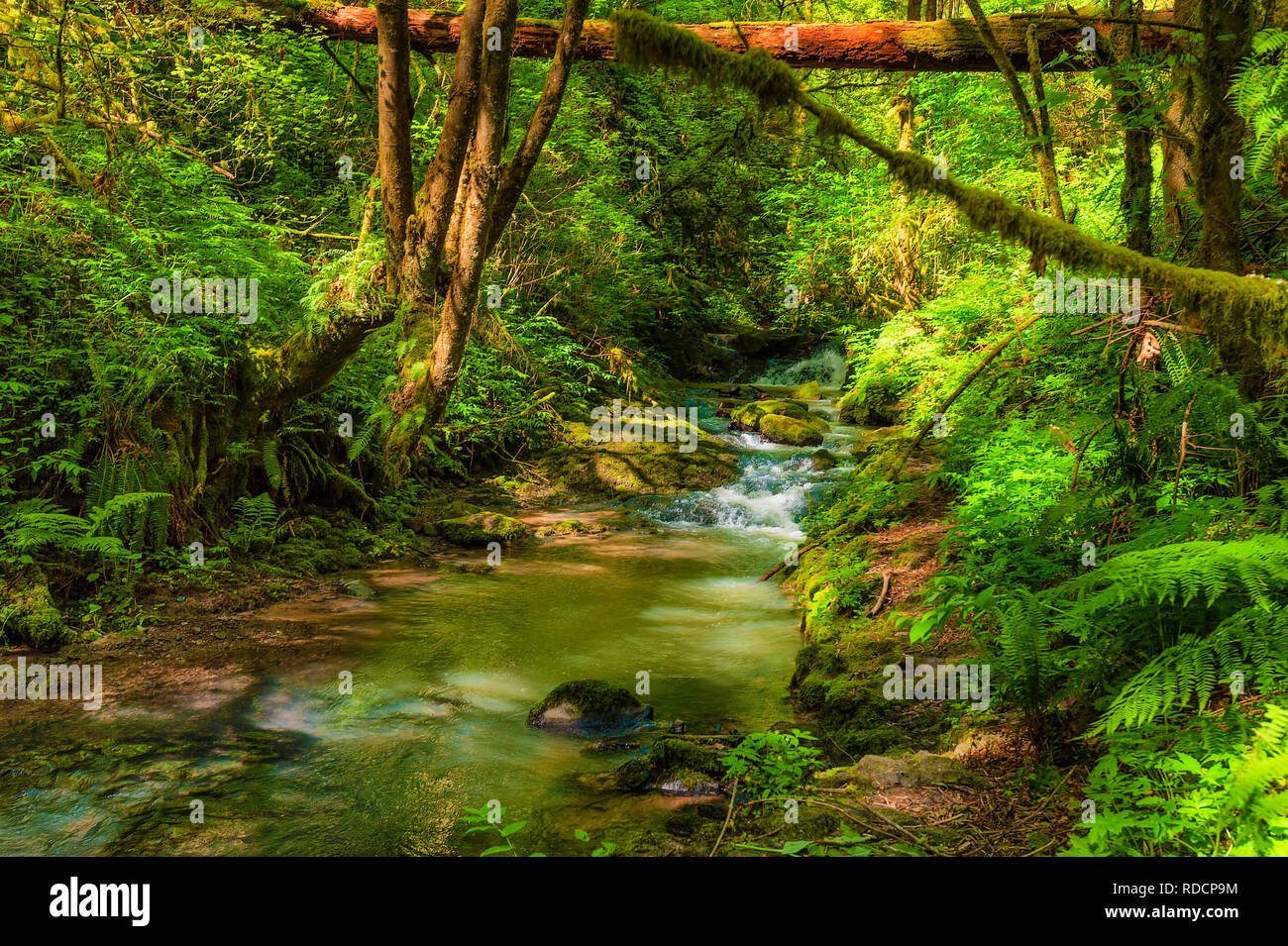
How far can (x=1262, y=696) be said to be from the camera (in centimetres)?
339

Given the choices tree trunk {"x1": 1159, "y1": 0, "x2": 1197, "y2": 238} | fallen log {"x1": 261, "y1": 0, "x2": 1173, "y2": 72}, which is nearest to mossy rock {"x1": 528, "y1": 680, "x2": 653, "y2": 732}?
tree trunk {"x1": 1159, "y1": 0, "x2": 1197, "y2": 238}

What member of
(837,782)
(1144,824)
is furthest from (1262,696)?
(837,782)

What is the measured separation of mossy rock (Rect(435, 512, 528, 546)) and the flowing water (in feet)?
4.33

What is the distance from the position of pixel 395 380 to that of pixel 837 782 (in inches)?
245

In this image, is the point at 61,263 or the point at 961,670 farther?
the point at 61,263

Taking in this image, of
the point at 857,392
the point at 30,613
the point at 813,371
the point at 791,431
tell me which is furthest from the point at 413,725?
the point at 813,371

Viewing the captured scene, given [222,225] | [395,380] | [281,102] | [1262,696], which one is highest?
[281,102]

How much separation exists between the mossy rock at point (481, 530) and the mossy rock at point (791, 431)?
23.1 ft

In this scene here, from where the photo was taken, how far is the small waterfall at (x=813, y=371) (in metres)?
23.7

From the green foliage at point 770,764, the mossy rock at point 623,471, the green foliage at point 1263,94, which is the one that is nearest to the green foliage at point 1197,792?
the green foliage at point 770,764

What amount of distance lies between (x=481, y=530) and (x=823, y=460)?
7.09m

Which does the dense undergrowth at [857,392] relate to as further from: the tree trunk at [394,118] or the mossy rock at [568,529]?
the mossy rock at [568,529]

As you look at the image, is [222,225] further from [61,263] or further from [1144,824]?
[1144,824]

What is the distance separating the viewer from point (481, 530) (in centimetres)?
1232
